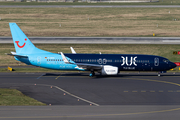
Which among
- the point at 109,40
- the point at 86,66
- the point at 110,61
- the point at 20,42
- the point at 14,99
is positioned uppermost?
the point at 20,42

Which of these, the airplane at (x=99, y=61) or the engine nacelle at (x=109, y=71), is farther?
the airplane at (x=99, y=61)

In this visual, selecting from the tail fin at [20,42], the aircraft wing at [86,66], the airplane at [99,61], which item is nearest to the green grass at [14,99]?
the aircraft wing at [86,66]

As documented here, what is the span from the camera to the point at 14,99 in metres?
34.7

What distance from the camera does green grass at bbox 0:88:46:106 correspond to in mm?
33138

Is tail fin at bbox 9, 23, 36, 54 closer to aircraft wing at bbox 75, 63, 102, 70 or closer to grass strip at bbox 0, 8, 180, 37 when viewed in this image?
aircraft wing at bbox 75, 63, 102, 70

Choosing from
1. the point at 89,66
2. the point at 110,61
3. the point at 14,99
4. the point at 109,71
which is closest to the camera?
the point at 14,99

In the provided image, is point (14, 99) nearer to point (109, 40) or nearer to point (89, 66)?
→ point (89, 66)

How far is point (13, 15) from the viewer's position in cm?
11638

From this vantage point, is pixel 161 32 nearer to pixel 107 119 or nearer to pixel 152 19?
pixel 152 19

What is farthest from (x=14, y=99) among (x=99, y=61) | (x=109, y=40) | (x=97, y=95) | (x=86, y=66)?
(x=109, y=40)

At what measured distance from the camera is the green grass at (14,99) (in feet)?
109

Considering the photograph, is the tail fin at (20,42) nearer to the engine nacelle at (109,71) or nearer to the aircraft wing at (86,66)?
the aircraft wing at (86,66)

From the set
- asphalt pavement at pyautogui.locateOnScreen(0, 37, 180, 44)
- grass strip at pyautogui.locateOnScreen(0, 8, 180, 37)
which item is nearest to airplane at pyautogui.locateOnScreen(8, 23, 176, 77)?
asphalt pavement at pyautogui.locateOnScreen(0, 37, 180, 44)

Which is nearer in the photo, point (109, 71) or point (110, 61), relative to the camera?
point (109, 71)
